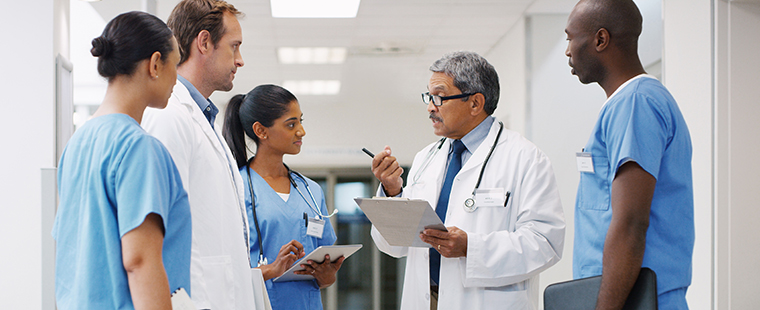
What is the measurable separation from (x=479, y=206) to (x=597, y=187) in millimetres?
554

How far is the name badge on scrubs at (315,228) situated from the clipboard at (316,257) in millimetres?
135

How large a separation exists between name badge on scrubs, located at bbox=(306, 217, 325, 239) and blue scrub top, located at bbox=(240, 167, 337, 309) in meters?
0.03

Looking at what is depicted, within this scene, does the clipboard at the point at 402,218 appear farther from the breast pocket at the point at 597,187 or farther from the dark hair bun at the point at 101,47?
the dark hair bun at the point at 101,47

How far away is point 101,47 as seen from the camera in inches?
46.2

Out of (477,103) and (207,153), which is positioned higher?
(477,103)

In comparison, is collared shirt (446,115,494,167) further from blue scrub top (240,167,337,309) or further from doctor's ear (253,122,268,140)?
doctor's ear (253,122,268,140)

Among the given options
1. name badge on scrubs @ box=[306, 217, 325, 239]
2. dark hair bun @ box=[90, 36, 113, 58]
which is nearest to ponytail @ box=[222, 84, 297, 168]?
name badge on scrubs @ box=[306, 217, 325, 239]

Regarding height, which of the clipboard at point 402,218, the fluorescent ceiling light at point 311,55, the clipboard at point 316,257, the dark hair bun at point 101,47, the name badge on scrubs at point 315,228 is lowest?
the clipboard at point 316,257

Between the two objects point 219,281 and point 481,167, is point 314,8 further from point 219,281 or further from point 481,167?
point 219,281

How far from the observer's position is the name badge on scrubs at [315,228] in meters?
2.41

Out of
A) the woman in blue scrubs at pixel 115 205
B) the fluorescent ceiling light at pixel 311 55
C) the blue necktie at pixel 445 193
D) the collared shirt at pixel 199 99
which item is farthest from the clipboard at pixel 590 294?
the fluorescent ceiling light at pixel 311 55

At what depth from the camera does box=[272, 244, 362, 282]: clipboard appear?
7.14 ft
